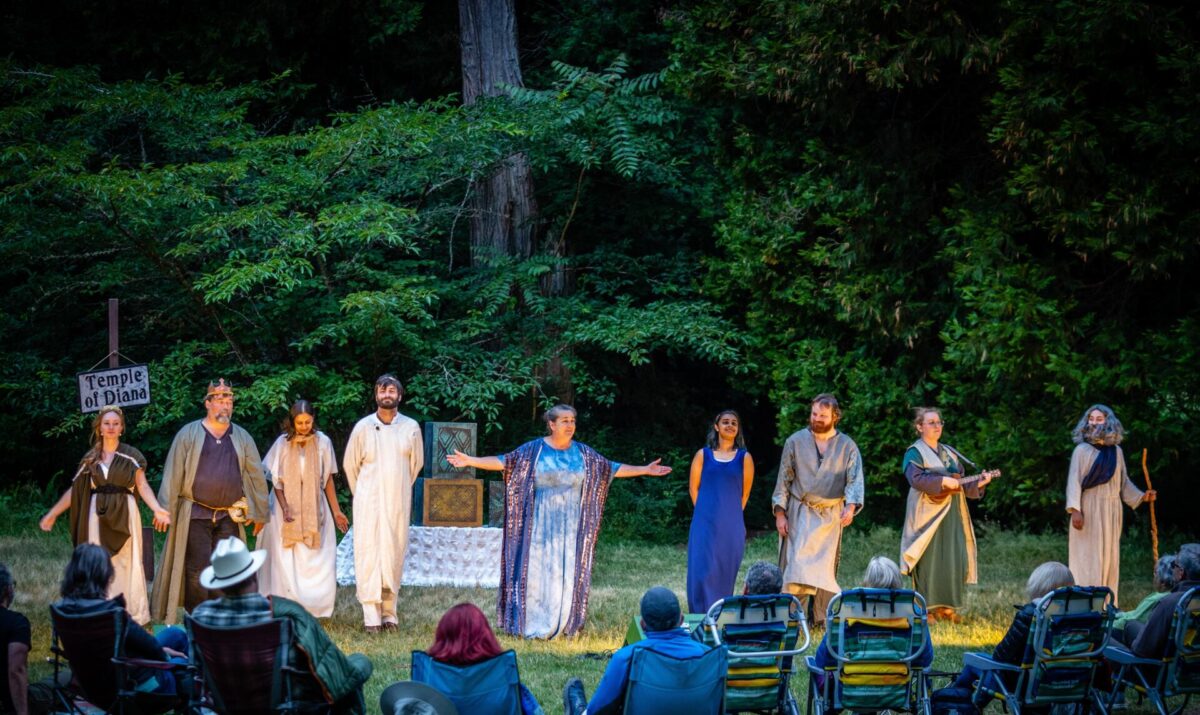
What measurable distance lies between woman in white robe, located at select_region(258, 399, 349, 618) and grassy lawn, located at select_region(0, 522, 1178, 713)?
393mm

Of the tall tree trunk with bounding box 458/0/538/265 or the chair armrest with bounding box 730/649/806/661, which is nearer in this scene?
the chair armrest with bounding box 730/649/806/661

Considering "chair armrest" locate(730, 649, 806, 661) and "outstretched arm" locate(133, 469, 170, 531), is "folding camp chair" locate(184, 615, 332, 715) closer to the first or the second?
"chair armrest" locate(730, 649, 806, 661)

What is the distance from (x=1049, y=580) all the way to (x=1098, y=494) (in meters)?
4.02

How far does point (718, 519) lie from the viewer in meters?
9.59

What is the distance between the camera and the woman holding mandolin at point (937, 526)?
10.4 metres

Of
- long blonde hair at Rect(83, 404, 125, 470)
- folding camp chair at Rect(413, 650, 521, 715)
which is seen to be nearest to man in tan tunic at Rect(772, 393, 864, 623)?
folding camp chair at Rect(413, 650, 521, 715)

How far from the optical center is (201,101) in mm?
15117

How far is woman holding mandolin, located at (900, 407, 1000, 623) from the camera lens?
1040 centimetres

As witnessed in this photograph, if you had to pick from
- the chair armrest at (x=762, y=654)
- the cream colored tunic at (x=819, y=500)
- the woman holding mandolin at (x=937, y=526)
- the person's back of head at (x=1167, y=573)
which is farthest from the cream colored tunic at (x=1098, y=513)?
the chair armrest at (x=762, y=654)

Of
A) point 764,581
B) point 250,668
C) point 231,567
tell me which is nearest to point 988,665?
point 764,581

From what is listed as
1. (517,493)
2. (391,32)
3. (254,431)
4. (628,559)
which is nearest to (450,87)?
(391,32)

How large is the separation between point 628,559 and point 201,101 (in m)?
7.04

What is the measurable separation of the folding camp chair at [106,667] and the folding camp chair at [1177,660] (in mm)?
4343

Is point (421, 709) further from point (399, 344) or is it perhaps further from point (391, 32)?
point (391, 32)
